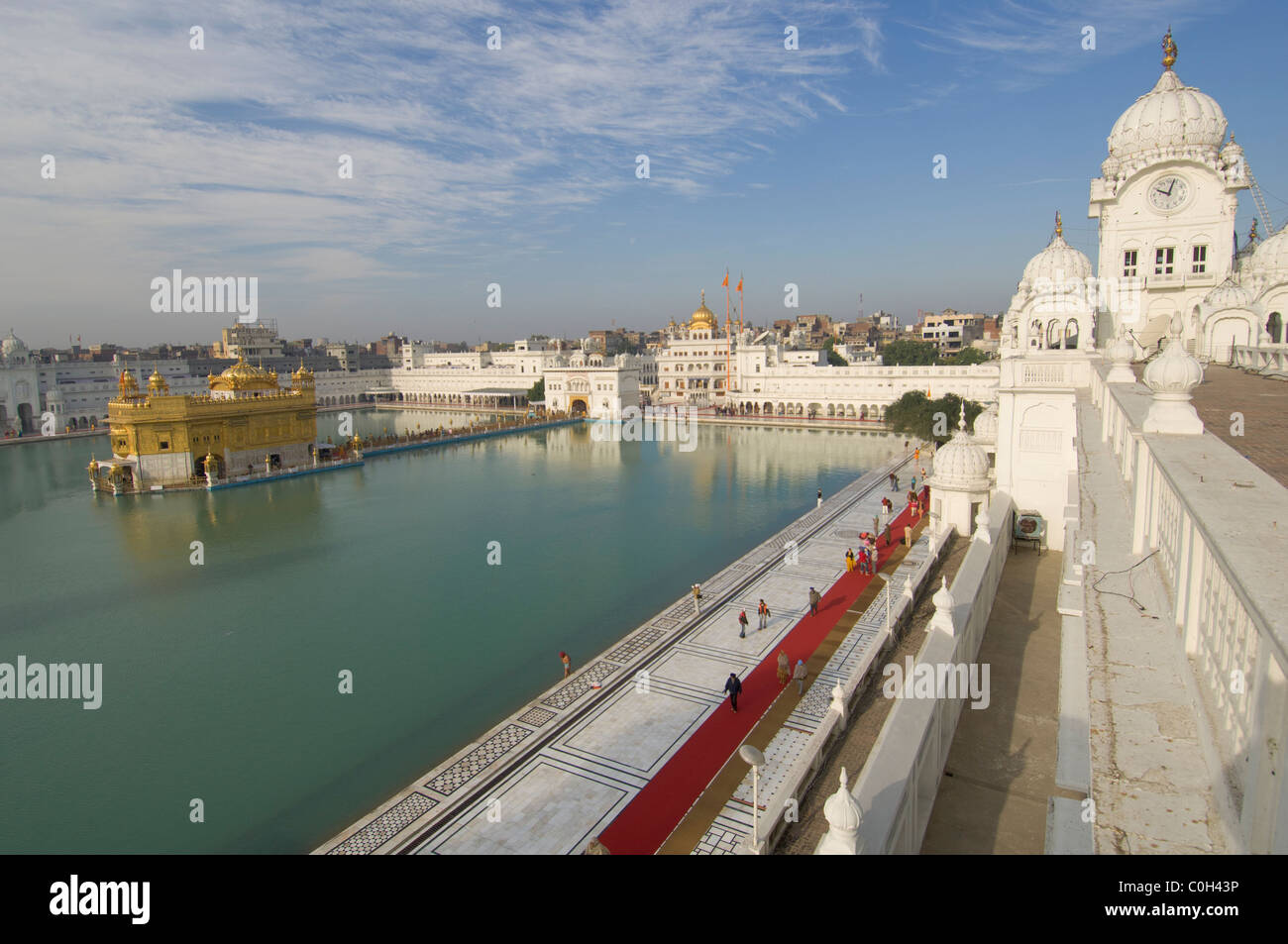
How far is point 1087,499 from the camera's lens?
5609mm

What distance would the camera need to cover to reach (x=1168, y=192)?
52.7 feet

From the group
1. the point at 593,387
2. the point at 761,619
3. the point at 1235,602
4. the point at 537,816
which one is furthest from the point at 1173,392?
the point at 593,387

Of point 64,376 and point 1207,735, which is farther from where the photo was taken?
point 64,376

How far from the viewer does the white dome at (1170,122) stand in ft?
51.2

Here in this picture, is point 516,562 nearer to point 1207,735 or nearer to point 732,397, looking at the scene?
point 1207,735

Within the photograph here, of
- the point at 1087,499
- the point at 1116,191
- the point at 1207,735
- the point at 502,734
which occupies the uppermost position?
the point at 1116,191

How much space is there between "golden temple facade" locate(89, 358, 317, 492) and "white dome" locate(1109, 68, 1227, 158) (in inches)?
1213

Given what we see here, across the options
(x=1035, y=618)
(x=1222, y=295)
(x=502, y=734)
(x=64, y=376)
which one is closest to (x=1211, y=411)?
(x=1035, y=618)

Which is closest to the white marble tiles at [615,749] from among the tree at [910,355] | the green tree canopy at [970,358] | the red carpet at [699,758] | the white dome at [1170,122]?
the red carpet at [699,758]

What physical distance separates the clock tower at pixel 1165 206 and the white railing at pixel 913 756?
13.7 m

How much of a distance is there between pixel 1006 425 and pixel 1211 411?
6.39 meters

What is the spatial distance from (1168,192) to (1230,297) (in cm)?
515

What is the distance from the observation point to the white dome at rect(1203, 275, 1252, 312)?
12.3 m

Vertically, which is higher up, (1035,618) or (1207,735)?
(1207,735)
